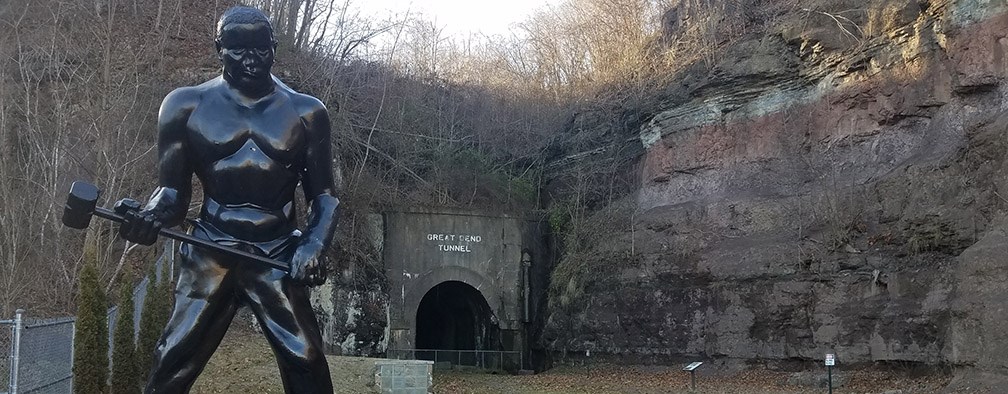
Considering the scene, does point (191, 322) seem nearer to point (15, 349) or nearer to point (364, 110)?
point (15, 349)

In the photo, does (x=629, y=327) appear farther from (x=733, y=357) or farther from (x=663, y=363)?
(x=733, y=357)

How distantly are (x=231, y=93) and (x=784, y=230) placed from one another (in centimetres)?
1808

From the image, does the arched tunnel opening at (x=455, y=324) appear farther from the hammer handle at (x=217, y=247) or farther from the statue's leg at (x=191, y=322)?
the hammer handle at (x=217, y=247)

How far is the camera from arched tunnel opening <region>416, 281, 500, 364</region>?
26.4 meters

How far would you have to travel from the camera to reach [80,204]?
3.81 m

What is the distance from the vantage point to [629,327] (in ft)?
76.3

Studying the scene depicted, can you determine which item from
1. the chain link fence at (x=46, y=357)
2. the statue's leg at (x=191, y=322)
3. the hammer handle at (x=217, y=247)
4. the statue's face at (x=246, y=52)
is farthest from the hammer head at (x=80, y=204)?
the chain link fence at (x=46, y=357)

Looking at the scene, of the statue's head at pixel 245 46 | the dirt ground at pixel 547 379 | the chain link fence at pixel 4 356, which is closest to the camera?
the statue's head at pixel 245 46

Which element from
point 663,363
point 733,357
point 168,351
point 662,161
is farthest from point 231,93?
point 662,161

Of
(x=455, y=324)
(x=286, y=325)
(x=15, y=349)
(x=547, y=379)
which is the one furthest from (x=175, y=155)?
(x=455, y=324)

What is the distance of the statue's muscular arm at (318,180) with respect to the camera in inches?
171

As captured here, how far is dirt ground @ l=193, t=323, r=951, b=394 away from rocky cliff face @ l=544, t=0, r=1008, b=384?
675mm

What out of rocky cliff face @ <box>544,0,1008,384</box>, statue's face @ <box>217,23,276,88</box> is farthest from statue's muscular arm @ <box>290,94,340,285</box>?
rocky cliff face @ <box>544,0,1008,384</box>

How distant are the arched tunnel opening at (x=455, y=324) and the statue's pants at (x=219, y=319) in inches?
816
